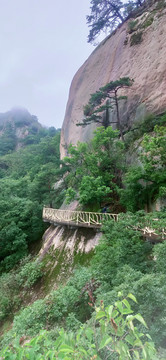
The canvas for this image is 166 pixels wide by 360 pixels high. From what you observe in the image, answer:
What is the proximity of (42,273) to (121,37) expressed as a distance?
21268 mm

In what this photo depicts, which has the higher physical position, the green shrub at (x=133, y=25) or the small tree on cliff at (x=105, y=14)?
the small tree on cliff at (x=105, y=14)

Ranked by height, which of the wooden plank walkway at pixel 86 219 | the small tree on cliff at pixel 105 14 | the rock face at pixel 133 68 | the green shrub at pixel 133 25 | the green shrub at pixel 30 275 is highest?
the small tree on cliff at pixel 105 14

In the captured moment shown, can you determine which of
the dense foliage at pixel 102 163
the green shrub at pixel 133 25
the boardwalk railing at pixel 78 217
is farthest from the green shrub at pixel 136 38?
the boardwalk railing at pixel 78 217

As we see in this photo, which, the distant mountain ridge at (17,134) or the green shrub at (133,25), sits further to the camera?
the distant mountain ridge at (17,134)

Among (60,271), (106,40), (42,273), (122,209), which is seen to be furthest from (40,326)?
(106,40)

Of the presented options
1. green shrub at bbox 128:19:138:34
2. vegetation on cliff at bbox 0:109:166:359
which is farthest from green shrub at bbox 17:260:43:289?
green shrub at bbox 128:19:138:34

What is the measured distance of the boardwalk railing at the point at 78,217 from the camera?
818 cm

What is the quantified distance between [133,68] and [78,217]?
12660mm

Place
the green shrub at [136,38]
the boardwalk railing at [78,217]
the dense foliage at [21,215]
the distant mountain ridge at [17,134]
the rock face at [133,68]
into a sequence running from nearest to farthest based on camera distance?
the boardwalk railing at [78,217] → the rock face at [133,68] → the dense foliage at [21,215] → the green shrub at [136,38] → the distant mountain ridge at [17,134]

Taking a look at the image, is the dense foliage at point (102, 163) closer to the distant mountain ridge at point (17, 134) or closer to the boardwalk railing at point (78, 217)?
the boardwalk railing at point (78, 217)

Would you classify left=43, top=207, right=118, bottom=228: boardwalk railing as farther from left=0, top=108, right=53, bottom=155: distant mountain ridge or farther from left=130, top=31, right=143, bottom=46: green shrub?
left=0, top=108, right=53, bottom=155: distant mountain ridge

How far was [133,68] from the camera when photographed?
13719 mm

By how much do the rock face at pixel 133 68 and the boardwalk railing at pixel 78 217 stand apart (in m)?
7.51

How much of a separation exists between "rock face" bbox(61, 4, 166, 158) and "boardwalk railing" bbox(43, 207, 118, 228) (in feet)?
24.6
